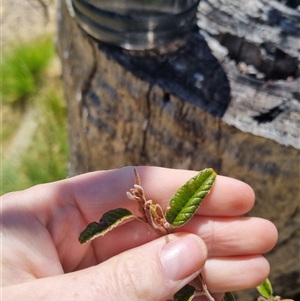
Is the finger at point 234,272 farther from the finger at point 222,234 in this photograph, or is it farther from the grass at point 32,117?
the grass at point 32,117

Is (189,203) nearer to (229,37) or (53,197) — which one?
(53,197)

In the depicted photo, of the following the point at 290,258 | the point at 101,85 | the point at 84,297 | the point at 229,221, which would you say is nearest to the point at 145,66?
the point at 101,85

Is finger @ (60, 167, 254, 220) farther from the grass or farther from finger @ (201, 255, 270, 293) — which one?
the grass

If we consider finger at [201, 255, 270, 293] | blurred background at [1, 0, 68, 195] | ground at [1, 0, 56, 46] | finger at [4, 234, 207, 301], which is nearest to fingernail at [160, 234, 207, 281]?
finger at [4, 234, 207, 301]

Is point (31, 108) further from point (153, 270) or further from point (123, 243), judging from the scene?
point (153, 270)

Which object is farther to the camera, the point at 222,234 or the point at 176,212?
the point at 222,234

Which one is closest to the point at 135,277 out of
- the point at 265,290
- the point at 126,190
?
the point at 126,190
